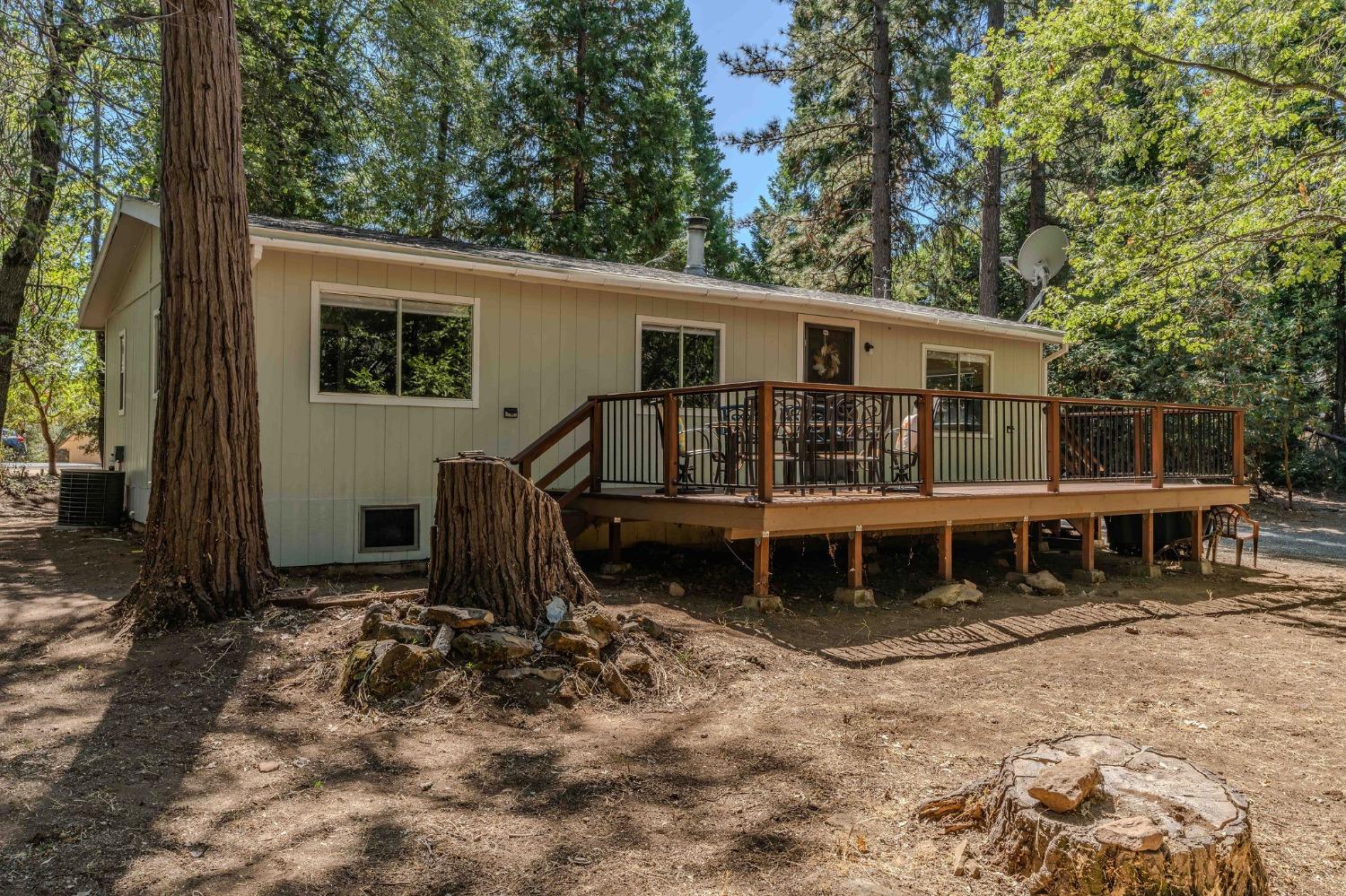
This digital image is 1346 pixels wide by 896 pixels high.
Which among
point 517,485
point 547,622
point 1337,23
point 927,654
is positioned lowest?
point 927,654

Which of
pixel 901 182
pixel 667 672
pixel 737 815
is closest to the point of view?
pixel 737 815

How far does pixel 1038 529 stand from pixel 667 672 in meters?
7.18

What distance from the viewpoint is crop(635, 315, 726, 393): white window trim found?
8.88 meters

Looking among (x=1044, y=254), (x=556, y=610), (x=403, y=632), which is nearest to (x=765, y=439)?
(x=556, y=610)

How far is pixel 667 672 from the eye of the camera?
15.2ft

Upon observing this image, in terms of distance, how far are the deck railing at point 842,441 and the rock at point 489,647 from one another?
93.8 inches

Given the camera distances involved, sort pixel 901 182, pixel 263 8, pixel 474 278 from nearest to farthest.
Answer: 1. pixel 474 278
2. pixel 263 8
3. pixel 901 182

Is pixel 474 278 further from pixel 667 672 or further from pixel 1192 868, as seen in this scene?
pixel 1192 868

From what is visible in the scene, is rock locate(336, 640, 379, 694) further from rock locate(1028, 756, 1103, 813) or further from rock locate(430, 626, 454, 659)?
rock locate(1028, 756, 1103, 813)

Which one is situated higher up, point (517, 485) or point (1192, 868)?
point (517, 485)

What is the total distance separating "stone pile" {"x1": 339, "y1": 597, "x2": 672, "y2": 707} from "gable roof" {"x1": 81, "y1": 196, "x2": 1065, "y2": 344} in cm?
345

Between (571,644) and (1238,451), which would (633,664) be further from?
(1238,451)

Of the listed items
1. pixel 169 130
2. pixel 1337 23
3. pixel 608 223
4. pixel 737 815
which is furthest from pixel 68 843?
pixel 608 223

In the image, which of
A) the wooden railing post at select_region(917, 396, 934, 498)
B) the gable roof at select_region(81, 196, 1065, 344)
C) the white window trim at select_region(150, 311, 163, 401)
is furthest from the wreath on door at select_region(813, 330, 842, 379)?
the white window trim at select_region(150, 311, 163, 401)
